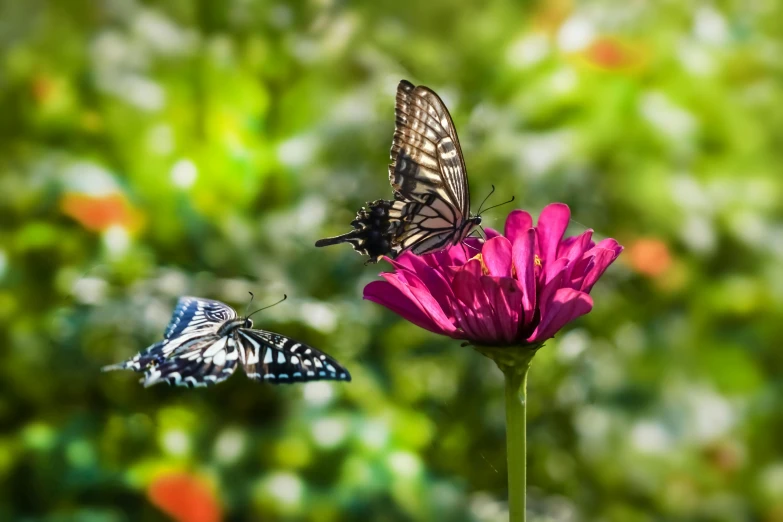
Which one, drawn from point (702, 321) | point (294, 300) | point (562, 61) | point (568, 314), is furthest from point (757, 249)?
point (568, 314)

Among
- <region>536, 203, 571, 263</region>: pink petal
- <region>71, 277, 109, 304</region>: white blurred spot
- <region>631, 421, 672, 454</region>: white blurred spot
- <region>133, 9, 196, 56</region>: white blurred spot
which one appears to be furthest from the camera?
<region>133, 9, 196, 56</region>: white blurred spot

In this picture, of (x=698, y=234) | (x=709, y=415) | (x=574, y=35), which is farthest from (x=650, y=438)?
(x=574, y=35)

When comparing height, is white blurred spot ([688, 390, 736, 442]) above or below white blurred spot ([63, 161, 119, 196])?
below

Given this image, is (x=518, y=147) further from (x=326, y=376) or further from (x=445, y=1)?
(x=326, y=376)

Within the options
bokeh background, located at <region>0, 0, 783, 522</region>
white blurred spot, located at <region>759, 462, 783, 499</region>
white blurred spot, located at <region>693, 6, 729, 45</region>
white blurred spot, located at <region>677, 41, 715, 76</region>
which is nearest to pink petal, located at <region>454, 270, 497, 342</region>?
bokeh background, located at <region>0, 0, 783, 522</region>

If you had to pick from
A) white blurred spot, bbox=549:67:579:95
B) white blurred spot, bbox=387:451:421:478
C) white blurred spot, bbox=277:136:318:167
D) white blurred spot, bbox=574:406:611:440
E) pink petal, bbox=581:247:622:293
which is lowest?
pink petal, bbox=581:247:622:293

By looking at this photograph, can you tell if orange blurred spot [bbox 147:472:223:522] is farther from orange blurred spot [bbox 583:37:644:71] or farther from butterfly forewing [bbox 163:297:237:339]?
orange blurred spot [bbox 583:37:644:71]

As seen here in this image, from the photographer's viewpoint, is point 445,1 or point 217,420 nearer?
point 217,420

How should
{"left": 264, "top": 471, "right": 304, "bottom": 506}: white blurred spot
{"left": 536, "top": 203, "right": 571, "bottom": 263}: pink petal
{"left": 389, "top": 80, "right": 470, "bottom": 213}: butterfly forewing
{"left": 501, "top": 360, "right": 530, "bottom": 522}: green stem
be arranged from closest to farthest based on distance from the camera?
{"left": 501, "top": 360, "right": 530, "bottom": 522}: green stem, {"left": 536, "top": 203, "right": 571, "bottom": 263}: pink petal, {"left": 389, "top": 80, "right": 470, "bottom": 213}: butterfly forewing, {"left": 264, "top": 471, "right": 304, "bottom": 506}: white blurred spot
